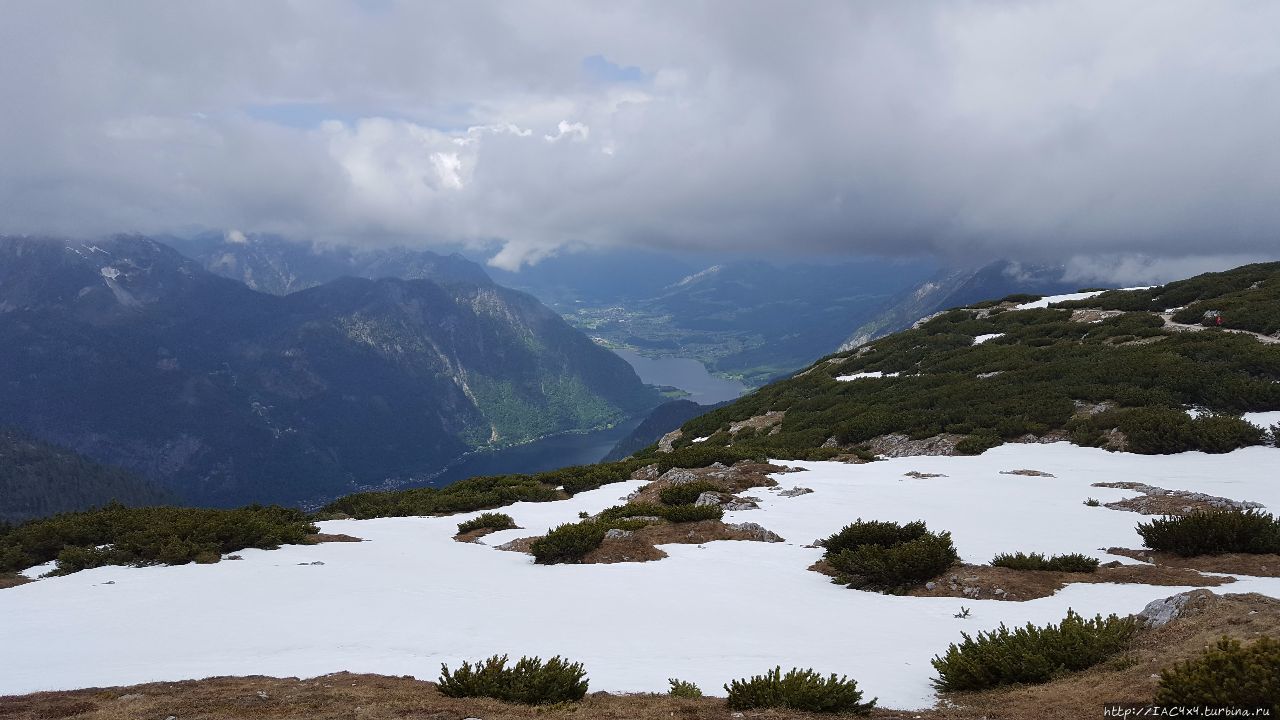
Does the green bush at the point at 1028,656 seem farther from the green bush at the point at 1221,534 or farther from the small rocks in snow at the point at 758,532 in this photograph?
the small rocks in snow at the point at 758,532

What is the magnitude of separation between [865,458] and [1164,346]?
15.0 m

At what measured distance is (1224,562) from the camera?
10055 mm

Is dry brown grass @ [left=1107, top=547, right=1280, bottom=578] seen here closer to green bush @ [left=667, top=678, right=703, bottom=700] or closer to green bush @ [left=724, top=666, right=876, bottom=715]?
green bush @ [left=724, top=666, right=876, bottom=715]

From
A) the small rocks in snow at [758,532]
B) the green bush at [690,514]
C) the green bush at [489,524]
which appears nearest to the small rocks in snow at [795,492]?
the green bush at [690,514]

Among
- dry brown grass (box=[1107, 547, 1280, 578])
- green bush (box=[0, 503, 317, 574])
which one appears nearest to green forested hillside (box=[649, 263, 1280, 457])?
dry brown grass (box=[1107, 547, 1280, 578])

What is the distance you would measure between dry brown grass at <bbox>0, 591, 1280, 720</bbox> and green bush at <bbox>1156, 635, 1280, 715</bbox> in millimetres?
604

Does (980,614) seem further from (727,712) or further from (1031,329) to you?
(1031,329)

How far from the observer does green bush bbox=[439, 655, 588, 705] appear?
620 centimetres

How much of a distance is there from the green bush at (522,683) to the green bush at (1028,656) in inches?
149

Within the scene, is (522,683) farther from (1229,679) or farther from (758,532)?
(758,532)

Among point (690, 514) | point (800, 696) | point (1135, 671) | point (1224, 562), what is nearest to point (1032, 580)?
point (1224, 562)

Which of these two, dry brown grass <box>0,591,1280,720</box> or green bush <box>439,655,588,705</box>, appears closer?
dry brown grass <box>0,591,1280,720</box>

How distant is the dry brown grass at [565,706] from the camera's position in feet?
18.1

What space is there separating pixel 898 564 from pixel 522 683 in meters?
6.59
